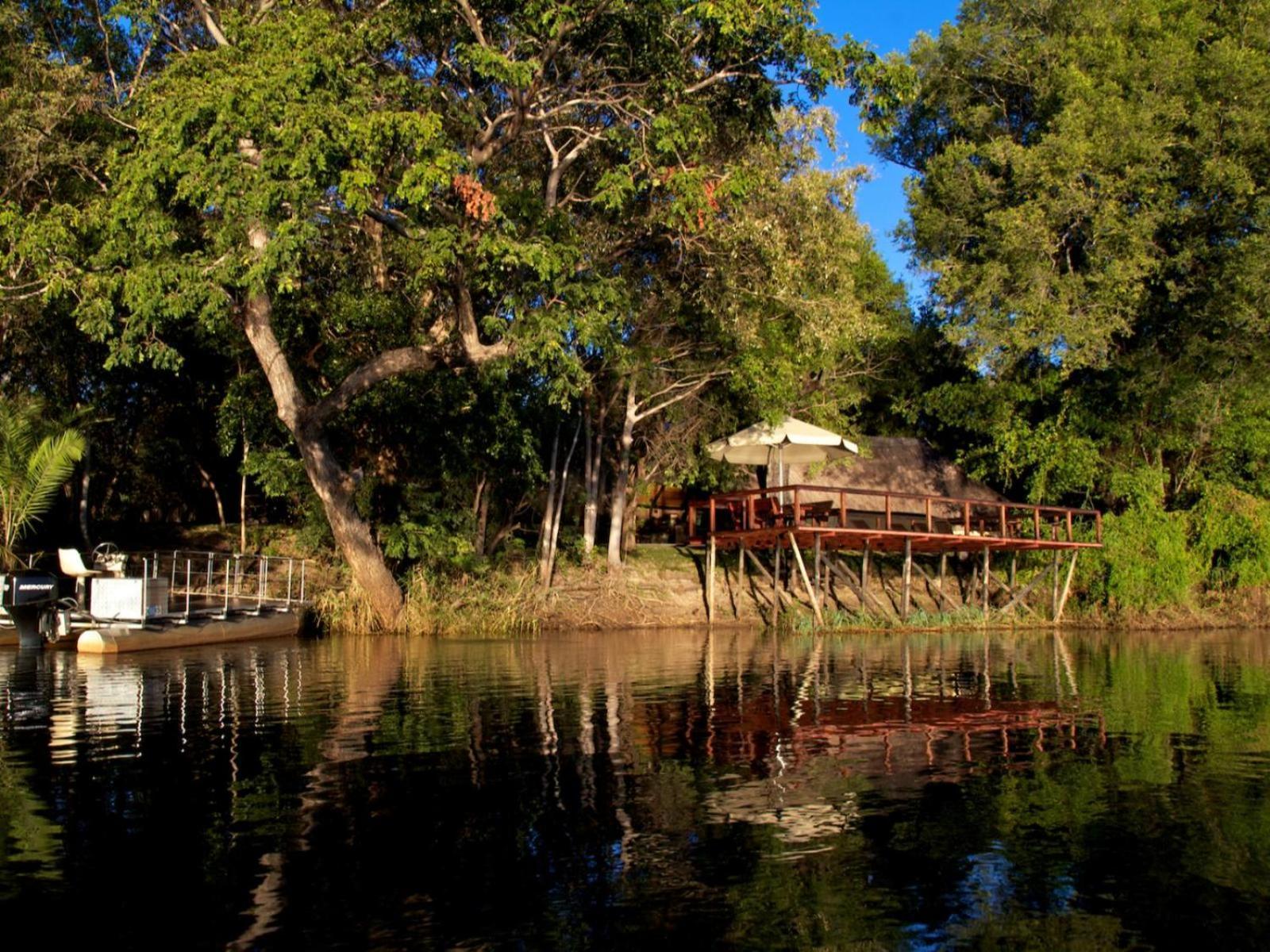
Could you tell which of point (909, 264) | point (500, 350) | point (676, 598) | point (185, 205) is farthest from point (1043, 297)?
point (185, 205)

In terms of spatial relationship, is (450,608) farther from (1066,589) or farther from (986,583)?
(1066,589)

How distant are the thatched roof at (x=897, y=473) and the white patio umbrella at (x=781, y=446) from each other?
9.69ft

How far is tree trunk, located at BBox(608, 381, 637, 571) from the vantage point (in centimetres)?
2845

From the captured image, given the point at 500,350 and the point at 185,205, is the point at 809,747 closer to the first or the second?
the point at 500,350

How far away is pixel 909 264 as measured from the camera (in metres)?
35.4

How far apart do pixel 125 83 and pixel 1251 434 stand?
97.5ft

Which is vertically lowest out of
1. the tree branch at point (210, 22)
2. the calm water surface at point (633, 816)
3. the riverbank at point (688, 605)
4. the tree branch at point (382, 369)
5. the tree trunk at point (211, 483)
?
the calm water surface at point (633, 816)

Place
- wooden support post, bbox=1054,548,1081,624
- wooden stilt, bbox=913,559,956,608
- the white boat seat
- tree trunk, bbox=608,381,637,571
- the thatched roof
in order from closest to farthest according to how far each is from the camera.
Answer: the white boat seat
tree trunk, bbox=608,381,637,571
wooden support post, bbox=1054,548,1081,624
wooden stilt, bbox=913,559,956,608
the thatched roof

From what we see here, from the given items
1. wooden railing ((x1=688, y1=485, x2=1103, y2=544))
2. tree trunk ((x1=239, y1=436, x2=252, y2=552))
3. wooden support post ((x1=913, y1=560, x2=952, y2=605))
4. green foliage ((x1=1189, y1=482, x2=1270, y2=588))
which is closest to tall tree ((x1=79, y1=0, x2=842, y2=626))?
tree trunk ((x1=239, y1=436, x2=252, y2=552))

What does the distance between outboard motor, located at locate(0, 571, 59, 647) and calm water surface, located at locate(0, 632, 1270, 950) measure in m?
5.42

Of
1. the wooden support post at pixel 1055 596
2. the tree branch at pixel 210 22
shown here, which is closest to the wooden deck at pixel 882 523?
the wooden support post at pixel 1055 596

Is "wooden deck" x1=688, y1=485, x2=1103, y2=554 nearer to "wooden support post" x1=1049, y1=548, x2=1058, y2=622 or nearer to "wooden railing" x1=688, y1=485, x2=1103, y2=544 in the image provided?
"wooden railing" x1=688, y1=485, x2=1103, y2=544

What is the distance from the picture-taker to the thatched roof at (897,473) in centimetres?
3256

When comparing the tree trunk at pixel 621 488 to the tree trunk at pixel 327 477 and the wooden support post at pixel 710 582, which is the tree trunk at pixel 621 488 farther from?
the tree trunk at pixel 327 477
